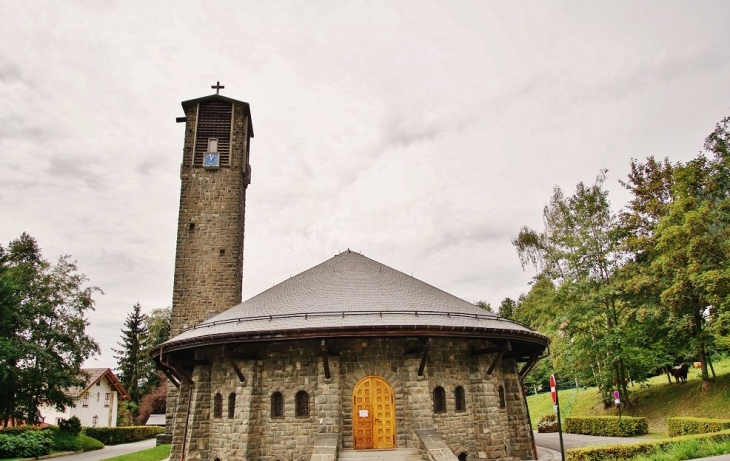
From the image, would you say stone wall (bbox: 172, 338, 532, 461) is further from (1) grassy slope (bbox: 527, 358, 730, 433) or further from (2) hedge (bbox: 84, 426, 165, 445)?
(2) hedge (bbox: 84, 426, 165, 445)

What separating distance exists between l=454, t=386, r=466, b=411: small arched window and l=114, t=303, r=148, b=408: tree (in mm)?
38911

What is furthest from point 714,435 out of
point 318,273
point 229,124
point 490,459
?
point 229,124

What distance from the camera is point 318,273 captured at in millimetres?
18031

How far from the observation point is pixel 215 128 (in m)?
24.8

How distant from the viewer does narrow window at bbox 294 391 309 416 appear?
13289 millimetres

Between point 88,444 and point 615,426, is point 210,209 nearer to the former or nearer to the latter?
point 88,444

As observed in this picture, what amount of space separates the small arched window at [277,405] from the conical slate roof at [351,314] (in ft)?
6.54

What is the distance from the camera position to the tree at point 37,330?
2322 cm

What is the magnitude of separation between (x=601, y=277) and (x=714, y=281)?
7.66 m

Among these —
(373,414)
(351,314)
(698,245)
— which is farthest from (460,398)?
(698,245)

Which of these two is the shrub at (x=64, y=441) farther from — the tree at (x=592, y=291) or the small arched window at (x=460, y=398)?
the tree at (x=592, y=291)

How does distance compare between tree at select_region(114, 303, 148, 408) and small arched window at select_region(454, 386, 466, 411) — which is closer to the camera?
small arched window at select_region(454, 386, 466, 411)

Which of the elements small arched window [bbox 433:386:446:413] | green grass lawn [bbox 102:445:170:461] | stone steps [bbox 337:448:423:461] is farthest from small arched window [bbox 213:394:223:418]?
small arched window [bbox 433:386:446:413]

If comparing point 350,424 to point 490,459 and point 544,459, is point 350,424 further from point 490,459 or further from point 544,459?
point 544,459
